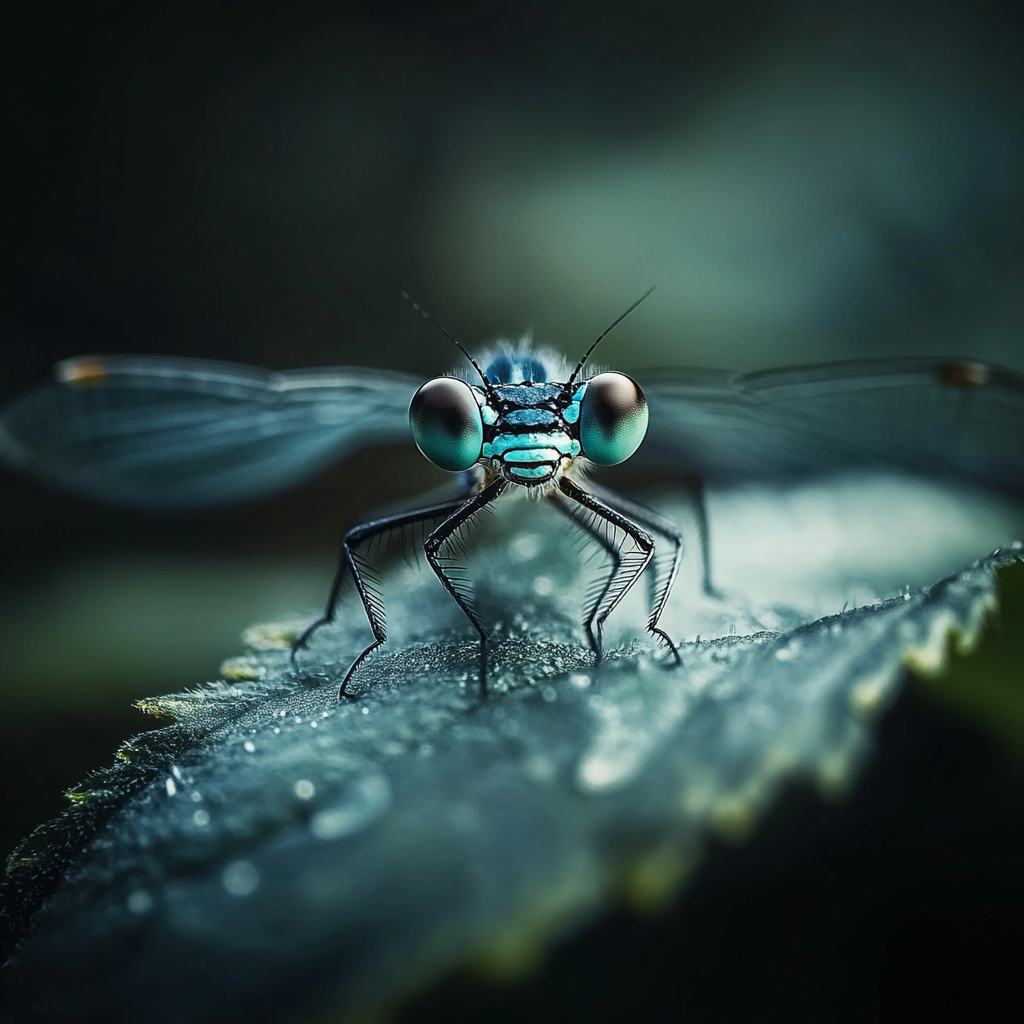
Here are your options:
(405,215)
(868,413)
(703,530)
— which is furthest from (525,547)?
(405,215)

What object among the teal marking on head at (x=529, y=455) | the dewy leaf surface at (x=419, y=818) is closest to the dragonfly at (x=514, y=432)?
the teal marking on head at (x=529, y=455)

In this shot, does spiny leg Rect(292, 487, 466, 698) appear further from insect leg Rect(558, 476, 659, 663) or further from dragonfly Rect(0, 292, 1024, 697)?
insect leg Rect(558, 476, 659, 663)

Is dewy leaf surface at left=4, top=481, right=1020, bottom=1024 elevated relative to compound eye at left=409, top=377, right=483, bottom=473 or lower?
lower

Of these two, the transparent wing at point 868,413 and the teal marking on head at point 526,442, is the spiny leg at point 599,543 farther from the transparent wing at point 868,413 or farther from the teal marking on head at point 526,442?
the transparent wing at point 868,413

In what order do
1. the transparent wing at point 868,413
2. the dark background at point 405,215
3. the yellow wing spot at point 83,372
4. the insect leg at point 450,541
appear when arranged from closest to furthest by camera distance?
the insect leg at point 450,541 < the transparent wing at point 868,413 < the yellow wing spot at point 83,372 < the dark background at point 405,215

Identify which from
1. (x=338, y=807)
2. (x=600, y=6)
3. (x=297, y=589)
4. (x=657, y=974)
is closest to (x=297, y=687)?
(x=338, y=807)

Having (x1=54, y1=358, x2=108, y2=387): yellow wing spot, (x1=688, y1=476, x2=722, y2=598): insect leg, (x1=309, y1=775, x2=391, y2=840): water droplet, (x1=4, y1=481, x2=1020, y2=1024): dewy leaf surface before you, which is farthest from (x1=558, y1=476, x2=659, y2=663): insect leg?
(x1=54, y1=358, x2=108, y2=387): yellow wing spot
